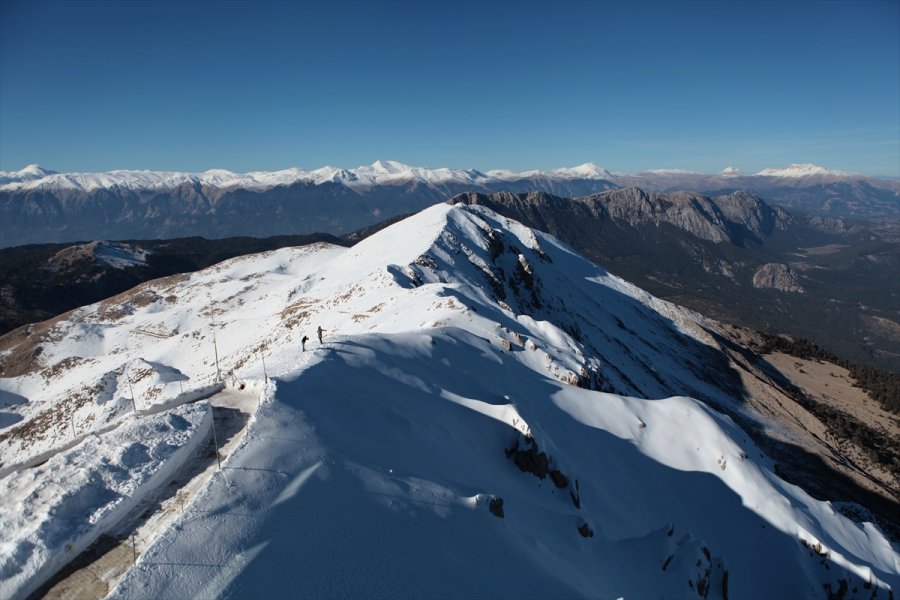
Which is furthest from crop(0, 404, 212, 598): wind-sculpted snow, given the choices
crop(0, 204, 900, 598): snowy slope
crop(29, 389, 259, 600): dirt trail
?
crop(0, 204, 900, 598): snowy slope

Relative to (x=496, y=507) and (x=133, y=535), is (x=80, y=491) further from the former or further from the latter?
(x=496, y=507)

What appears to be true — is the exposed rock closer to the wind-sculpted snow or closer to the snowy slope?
the snowy slope

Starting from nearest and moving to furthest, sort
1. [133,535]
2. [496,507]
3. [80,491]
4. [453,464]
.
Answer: [133,535]
[80,491]
[496,507]
[453,464]

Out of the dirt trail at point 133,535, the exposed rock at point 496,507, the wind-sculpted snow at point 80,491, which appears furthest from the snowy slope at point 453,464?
the wind-sculpted snow at point 80,491

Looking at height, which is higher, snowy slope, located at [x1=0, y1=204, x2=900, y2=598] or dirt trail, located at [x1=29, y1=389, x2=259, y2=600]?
dirt trail, located at [x1=29, y1=389, x2=259, y2=600]

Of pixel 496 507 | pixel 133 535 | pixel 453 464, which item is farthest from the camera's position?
pixel 453 464

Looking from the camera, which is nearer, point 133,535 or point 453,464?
point 133,535

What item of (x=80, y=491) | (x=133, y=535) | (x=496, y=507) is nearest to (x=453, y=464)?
(x=496, y=507)
